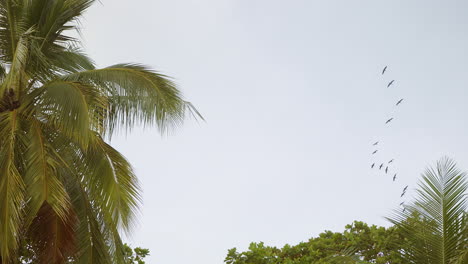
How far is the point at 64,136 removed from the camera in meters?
10.4

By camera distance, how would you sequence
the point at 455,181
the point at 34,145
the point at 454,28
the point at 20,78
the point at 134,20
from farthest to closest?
the point at 134,20 → the point at 454,28 → the point at 20,78 → the point at 34,145 → the point at 455,181

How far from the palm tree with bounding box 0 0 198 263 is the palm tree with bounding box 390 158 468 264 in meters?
4.24

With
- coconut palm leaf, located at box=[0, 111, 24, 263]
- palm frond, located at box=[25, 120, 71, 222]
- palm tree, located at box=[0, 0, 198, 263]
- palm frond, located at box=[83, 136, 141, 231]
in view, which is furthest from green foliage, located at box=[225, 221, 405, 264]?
coconut palm leaf, located at box=[0, 111, 24, 263]

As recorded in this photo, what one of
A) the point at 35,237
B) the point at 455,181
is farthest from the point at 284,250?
the point at 455,181

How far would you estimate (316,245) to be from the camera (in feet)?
44.3

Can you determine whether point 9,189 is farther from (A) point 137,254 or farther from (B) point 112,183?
(A) point 137,254

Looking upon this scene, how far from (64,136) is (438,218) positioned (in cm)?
589

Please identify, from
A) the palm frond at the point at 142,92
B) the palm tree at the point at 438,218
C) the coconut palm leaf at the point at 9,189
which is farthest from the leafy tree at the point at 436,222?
the coconut palm leaf at the point at 9,189

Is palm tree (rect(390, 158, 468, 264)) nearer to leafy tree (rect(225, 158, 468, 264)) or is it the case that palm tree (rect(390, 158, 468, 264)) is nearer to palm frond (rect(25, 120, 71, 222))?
leafy tree (rect(225, 158, 468, 264))

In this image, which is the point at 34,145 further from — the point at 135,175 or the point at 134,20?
the point at 134,20

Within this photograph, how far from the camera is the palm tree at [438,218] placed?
25.2 feet

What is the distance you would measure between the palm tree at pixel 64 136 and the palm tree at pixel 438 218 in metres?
4.24

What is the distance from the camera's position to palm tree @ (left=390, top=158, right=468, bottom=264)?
25.2 ft

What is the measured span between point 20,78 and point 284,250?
6.47 m
